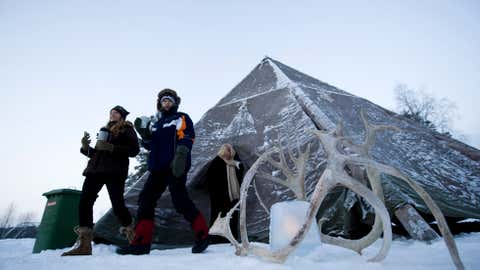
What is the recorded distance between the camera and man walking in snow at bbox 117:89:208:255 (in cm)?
225

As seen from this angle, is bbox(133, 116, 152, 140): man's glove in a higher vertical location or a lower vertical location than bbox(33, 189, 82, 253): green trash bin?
higher

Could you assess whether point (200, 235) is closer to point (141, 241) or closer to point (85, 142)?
point (141, 241)

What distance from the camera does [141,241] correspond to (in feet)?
7.32

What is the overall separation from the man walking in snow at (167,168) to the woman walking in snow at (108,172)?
0.60 feet

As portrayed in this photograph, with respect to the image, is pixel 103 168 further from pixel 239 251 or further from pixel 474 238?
pixel 474 238

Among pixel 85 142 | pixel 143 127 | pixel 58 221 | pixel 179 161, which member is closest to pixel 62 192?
pixel 58 221

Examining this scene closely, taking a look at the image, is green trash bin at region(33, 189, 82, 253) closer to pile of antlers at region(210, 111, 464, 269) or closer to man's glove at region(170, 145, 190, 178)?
man's glove at region(170, 145, 190, 178)

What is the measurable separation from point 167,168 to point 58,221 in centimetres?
175

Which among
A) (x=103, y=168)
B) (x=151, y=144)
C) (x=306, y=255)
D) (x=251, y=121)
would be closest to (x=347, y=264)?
(x=306, y=255)

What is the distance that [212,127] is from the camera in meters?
4.21

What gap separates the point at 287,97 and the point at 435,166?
6.83 ft

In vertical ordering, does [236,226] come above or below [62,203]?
below

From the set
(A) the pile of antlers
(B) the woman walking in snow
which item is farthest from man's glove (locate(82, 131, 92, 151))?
(A) the pile of antlers

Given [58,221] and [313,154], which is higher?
[313,154]
